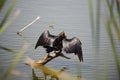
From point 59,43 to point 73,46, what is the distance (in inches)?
2.1

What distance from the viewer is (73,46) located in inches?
33.5

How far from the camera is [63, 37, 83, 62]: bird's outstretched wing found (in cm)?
85

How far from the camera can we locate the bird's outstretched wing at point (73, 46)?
85cm

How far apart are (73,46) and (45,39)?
0.36 ft

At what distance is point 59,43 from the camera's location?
2.79 feet

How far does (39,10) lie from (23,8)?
2.5 inches

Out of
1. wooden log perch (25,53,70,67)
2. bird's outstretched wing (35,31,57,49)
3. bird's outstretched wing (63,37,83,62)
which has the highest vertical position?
bird's outstretched wing (35,31,57,49)

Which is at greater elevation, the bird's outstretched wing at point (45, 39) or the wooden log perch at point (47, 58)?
the bird's outstretched wing at point (45, 39)

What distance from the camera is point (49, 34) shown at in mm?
861

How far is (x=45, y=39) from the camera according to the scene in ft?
2.78

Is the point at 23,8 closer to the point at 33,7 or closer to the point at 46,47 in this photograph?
the point at 33,7

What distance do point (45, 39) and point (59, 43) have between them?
5 centimetres

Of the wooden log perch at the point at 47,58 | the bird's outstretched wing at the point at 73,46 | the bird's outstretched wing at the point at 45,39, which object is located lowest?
the wooden log perch at the point at 47,58

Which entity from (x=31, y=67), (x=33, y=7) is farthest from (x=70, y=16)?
(x=31, y=67)
